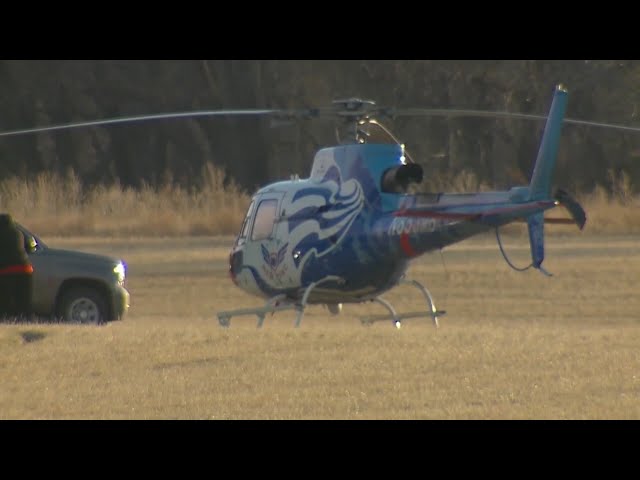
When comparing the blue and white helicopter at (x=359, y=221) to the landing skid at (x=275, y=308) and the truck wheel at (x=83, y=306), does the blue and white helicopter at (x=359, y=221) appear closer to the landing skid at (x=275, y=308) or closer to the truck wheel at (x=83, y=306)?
the landing skid at (x=275, y=308)

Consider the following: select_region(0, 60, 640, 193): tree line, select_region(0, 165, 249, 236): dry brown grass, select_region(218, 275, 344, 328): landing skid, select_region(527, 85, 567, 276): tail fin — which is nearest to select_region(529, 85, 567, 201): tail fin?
select_region(527, 85, 567, 276): tail fin

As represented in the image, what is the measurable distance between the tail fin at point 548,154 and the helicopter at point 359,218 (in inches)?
0.5

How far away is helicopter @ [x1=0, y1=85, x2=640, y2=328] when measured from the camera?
15930 millimetres

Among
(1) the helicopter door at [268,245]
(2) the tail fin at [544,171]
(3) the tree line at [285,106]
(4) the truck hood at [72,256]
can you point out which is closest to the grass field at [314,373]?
(2) the tail fin at [544,171]

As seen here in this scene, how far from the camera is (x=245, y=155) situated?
57.3 m

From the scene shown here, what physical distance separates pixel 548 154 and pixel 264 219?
16.5 ft

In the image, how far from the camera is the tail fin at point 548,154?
15.6 m

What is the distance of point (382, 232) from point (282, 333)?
3131 millimetres

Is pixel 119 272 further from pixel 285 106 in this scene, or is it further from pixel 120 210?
pixel 285 106

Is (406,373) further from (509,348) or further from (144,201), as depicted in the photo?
(144,201)

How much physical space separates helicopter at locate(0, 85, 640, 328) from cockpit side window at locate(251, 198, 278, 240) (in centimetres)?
1

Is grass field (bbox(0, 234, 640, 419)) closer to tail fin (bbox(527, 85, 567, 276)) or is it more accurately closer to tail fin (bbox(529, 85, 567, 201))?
tail fin (bbox(527, 85, 567, 276))

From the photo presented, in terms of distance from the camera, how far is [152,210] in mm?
40844

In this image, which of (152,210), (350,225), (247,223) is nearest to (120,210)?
(152,210)
